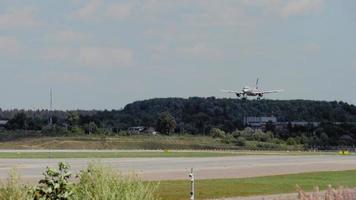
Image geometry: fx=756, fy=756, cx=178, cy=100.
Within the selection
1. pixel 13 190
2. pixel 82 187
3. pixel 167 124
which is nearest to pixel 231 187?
pixel 82 187

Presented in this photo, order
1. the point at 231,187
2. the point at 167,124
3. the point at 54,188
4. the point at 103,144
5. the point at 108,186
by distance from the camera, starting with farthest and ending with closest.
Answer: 1. the point at 167,124
2. the point at 103,144
3. the point at 231,187
4. the point at 108,186
5. the point at 54,188

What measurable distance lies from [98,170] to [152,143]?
121 m

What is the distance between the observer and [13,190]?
370 inches

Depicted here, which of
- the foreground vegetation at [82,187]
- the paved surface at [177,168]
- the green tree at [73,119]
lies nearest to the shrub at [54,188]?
the foreground vegetation at [82,187]

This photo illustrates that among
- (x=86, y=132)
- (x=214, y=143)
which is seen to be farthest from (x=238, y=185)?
(x=86, y=132)

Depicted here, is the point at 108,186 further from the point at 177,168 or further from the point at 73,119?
the point at 73,119

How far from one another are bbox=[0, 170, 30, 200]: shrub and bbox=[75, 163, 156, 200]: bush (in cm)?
67

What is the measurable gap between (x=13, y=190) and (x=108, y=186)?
1182 mm

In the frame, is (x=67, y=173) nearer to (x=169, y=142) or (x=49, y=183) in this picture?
(x=49, y=183)

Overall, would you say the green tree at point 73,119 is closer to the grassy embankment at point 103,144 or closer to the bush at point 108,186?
the grassy embankment at point 103,144

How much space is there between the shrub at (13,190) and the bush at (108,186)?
67cm

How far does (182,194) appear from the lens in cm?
2967

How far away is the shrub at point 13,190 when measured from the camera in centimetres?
917

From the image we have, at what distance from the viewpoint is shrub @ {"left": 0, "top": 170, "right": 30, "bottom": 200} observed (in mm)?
9166
